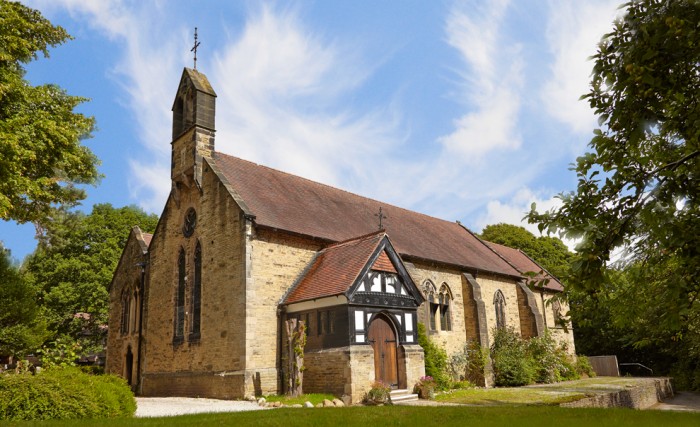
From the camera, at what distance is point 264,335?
1795 cm

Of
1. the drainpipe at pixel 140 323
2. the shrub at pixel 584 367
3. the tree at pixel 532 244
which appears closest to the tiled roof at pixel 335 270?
the drainpipe at pixel 140 323

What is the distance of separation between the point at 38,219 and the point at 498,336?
20.8 m

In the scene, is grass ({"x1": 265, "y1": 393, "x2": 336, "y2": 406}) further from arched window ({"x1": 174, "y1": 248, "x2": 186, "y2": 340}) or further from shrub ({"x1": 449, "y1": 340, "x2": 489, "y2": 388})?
shrub ({"x1": 449, "y1": 340, "x2": 489, "y2": 388})

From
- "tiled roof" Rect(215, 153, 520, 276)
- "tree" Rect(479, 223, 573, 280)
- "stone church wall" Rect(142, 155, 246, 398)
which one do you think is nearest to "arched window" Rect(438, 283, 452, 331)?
"tiled roof" Rect(215, 153, 520, 276)

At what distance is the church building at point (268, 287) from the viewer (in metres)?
17.3

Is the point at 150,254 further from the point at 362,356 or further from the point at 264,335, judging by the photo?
the point at 362,356

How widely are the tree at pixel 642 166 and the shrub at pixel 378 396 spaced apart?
933cm

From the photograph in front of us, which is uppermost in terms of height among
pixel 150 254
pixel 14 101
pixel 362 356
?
pixel 14 101

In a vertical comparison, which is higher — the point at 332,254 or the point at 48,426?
the point at 332,254

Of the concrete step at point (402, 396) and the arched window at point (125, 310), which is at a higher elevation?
the arched window at point (125, 310)

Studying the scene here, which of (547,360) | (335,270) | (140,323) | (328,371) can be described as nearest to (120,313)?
(140,323)

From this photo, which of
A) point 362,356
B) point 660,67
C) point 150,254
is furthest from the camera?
point 150,254

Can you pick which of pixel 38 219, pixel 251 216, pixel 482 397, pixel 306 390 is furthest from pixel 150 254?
pixel 482 397

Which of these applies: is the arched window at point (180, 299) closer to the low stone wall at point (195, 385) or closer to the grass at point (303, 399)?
the low stone wall at point (195, 385)
